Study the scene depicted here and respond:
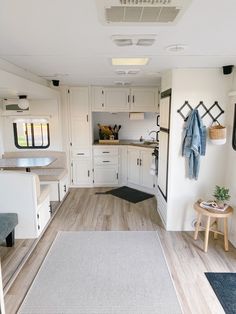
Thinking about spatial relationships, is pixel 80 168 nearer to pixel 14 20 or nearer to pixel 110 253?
pixel 110 253

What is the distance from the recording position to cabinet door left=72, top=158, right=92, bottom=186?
5031mm

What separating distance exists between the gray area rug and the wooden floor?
106 millimetres

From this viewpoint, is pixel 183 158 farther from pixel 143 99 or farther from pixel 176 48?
pixel 143 99

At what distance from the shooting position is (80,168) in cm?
506

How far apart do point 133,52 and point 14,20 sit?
1.07 m

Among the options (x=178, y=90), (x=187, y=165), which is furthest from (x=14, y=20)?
(x=187, y=165)

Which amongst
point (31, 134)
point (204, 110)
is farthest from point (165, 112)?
point (31, 134)

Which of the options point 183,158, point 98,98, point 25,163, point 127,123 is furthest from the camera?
point 127,123

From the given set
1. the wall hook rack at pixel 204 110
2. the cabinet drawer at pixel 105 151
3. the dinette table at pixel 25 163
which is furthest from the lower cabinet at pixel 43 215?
the wall hook rack at pixel 204 110

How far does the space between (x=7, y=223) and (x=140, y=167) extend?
2817 millimetres

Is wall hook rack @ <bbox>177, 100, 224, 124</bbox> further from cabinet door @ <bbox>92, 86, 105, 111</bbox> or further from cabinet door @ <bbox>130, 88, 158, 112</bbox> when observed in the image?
cabinet door @ <bbox>92, 86, 105, 111</bbox>

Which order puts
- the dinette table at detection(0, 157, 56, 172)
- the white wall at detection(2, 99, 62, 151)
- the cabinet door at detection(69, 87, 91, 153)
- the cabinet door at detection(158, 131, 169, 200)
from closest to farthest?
1. the cabinet door at detection(158, 131, 169, 200)
2. the dinette table at detection(0, 157, 56, 172)
3. the white wall at detection(2, 99, 62, 151)
4. the cabinet door at detection(69, 87, 91, 153)

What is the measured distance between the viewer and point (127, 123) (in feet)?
18.0

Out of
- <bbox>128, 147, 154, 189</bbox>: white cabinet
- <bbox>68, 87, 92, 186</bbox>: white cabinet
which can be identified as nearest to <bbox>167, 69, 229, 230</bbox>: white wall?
<bbox>128, 147, 154, 189</bbox>: white cabinet
